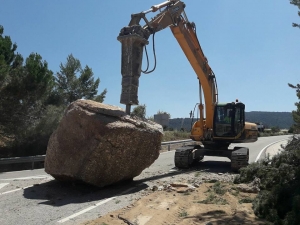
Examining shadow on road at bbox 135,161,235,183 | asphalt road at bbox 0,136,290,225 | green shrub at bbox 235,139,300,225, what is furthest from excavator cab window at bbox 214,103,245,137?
asphalt road at bbox 0,136,290,225

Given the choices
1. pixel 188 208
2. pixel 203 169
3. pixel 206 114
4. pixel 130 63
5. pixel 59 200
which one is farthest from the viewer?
pixel 206 114

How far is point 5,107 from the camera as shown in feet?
67.4

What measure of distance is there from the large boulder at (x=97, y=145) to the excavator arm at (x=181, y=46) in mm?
770

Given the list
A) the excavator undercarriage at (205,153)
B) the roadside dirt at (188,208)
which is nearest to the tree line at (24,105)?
the excavator undercarriage at (205,153)

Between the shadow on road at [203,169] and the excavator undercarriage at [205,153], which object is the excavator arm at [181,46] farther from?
the shadow on road at [203,169]

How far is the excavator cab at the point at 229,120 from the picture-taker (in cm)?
1423

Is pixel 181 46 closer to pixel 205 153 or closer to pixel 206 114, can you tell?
pixel 206 114

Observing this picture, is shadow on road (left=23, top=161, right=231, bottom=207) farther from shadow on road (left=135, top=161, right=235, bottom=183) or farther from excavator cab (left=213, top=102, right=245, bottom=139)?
excavator cab (left=213, top=102, right=245, bottom=139)

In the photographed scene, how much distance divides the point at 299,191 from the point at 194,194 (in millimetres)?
2393

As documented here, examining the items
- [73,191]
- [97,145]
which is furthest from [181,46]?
[73,191]

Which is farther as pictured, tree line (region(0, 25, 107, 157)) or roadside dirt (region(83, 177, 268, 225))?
tree line (region(0, 25, 107, 157))

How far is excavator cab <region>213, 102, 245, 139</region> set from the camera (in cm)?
1423

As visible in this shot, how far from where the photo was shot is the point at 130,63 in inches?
373

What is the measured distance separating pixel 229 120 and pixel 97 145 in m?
7.44
